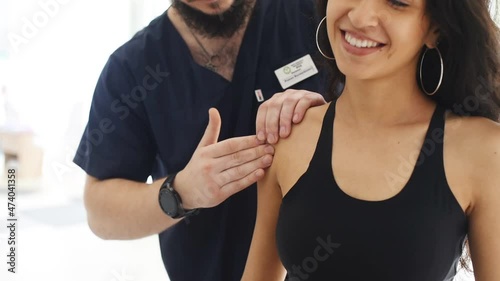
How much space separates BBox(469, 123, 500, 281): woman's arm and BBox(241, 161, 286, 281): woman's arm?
0.39 metres

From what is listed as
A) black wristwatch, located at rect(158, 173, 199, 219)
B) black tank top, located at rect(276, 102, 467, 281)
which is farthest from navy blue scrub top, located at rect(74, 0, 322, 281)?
black tank top, located at rect(276, 102, 467, 281)

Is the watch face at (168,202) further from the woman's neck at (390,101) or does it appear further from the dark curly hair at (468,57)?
the dark curly hair at (468,57)

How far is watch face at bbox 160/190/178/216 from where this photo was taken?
131 centimetres

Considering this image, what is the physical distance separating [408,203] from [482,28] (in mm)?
308

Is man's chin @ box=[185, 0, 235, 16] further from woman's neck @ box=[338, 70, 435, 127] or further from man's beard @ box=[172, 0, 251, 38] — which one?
woman's neck @ box=[338, 70, 435, 127]

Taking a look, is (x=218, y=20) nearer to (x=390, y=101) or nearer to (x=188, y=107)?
(x=188, y=107)

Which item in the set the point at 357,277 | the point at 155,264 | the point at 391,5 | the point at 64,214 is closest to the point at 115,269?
the point at 155,264

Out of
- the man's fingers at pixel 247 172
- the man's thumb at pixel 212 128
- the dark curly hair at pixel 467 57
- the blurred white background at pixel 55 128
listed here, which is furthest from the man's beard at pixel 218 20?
the blurred white background at pixel 55 128

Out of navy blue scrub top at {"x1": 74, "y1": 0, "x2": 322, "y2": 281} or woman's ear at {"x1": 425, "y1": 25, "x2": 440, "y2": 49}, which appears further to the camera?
navy blue scrub top at {"x1": 74, "y1": 0, "x2": 322, "y2": 281}

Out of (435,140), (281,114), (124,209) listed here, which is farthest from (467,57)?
(124,209)

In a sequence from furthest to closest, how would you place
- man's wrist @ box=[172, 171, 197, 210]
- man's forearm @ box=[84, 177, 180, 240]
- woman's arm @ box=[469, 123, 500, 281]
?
man's forearm @ box=[84, 177, 180, 240], man's wrist @ box=[172, 171, 197, 210], woman's arm @ box=[469, 123, 500, 281]

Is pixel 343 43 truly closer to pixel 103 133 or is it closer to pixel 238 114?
pixel 238 114

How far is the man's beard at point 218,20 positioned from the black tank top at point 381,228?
0.52 meters

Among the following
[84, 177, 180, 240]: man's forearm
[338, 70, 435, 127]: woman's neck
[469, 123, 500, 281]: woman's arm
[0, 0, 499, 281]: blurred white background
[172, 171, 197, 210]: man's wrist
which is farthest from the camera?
[0, 0, 499, 281]: blurred white background
